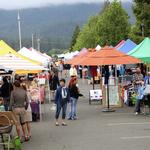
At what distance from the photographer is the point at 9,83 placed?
69.5 ft

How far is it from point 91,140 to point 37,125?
181 inches

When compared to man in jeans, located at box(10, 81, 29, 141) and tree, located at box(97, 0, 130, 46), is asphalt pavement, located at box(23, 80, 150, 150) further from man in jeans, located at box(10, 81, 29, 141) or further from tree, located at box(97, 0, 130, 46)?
tree, located at box(97, 0, 130, 46)

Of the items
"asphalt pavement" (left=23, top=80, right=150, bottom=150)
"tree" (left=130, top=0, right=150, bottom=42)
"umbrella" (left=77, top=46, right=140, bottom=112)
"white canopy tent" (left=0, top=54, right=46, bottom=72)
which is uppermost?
"tree" (left=130, top=0, right=150, bottom=42)

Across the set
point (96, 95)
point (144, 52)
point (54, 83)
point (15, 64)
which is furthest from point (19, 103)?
point (54, 83)

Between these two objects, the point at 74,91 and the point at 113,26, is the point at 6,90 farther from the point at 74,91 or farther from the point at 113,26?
the point at 113,26

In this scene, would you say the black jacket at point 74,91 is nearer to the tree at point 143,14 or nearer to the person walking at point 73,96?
the person walking at point 73,96

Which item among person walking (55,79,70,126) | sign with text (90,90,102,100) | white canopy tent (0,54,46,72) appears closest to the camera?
white canopy tent (0,54,46,72)

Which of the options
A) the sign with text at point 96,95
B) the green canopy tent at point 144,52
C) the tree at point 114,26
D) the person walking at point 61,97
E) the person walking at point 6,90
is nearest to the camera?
the person walking at point 61,97

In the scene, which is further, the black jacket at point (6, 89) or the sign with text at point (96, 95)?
the sign with text at point (96, 95)

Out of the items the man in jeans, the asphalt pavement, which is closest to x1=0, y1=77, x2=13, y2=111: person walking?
the asphalt pavement

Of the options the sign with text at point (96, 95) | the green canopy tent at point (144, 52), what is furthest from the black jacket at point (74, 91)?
the sign with text at point (96, 95)

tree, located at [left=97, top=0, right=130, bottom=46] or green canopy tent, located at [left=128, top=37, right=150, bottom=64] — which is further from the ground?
tree, located at [left=97, top=0, right=130, bottom=46]

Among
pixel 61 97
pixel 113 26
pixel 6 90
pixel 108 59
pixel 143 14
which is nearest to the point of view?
pixel 61 97

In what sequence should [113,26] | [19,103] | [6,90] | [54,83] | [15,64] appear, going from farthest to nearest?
[113,26] → [54,83] → [6,90] → [15,64] → [19,103]
